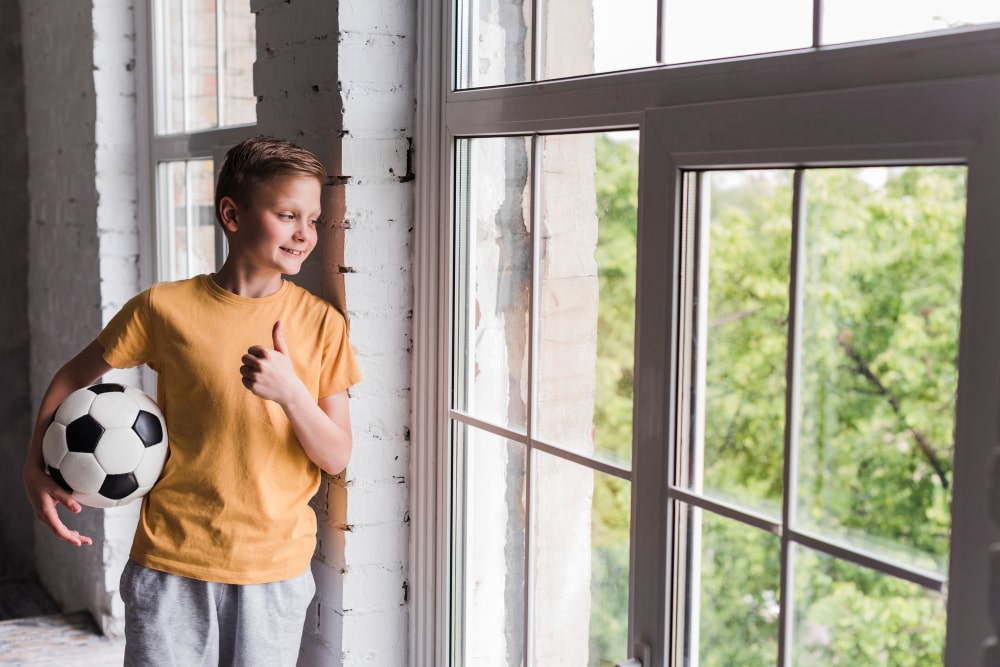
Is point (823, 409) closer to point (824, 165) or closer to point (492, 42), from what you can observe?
point (824, 165)

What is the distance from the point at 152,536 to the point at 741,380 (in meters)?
1.14

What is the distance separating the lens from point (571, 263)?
5.44 feet

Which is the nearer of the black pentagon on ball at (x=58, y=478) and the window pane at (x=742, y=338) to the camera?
the window pane at (x=742, y=338)

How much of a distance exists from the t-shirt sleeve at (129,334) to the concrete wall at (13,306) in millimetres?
2656

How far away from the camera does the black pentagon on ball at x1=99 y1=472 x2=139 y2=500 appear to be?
1.81m

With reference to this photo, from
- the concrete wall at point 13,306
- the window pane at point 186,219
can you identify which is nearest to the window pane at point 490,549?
the window pane at point 186,219

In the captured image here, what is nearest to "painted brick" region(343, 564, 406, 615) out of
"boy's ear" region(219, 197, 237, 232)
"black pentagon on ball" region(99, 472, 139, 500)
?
"black pentagon on ball" region(99, 472, 139, 500)

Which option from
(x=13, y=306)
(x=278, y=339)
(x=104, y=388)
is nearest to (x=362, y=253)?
(x=278, y=339)

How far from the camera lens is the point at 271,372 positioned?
1.73 meters

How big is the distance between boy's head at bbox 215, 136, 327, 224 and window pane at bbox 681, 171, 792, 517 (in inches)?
30.2

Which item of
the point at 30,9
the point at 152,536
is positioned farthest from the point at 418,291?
the point at 30,9

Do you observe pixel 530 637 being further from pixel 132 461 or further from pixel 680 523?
pixel 132 461

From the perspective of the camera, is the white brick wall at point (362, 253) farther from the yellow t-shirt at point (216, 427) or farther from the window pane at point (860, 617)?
the window pane at point (860, 617)

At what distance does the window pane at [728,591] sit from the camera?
52.1 inches
